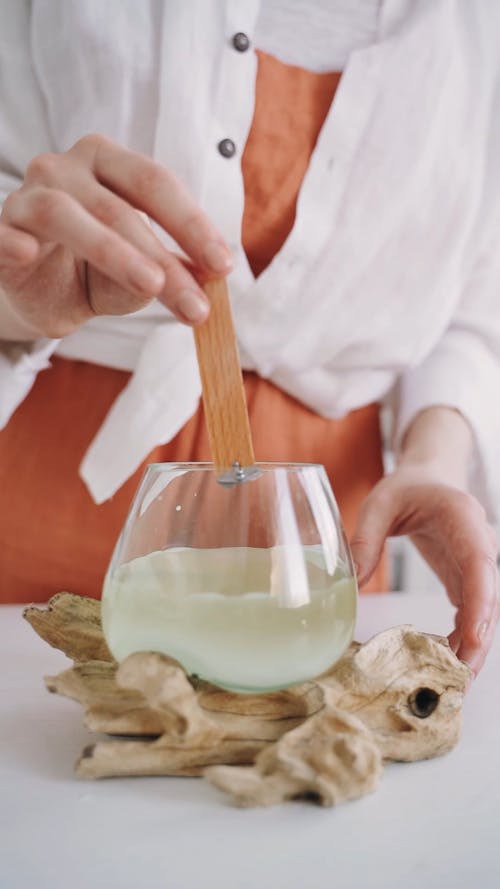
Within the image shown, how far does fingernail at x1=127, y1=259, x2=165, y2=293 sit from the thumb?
234 millimetres

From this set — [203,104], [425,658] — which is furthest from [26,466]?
[425,658]

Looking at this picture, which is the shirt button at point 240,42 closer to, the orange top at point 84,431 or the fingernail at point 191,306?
the orange top at point 84,431

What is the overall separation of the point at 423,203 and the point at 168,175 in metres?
0.37

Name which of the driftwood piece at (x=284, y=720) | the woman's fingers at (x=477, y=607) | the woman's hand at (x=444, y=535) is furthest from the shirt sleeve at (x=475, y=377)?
the driftwood piece at (x=284, y=720)

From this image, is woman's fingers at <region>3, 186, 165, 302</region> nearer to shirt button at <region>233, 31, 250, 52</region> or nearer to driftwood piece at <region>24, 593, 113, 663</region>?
driftwood piece at <region>24, 593, 113, 663</region>

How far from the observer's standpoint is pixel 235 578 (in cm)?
31

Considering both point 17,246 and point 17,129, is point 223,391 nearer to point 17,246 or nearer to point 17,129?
point 17,246

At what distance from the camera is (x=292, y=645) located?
0.31 m

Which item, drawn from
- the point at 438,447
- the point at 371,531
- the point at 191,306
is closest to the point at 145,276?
the point at 191,306

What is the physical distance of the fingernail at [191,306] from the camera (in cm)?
33

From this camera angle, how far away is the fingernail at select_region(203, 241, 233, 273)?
35cm

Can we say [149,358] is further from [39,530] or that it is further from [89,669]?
[89,669]

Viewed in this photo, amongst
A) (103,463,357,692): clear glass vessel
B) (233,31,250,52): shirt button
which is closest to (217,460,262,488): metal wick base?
(103,463,357,692): clear glass vessel

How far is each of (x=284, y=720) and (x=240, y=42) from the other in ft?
1.52
